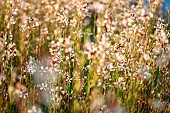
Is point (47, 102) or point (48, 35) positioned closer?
point (47, 102)

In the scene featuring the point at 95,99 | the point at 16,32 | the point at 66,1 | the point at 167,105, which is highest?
the point at 66,1

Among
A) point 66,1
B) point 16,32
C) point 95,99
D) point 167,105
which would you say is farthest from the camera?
point 66,1

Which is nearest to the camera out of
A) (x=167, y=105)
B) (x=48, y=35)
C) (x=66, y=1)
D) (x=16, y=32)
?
(x=167, y=105)

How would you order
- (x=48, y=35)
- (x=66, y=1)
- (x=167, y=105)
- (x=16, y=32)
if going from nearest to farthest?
(x=167, y=105) → (x=16, y=32) → (x=48, y=35) → (x=66, y=1)

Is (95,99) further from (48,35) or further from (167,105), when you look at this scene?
(48,35)

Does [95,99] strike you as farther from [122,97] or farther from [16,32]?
[16,32]

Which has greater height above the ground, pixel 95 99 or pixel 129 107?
pixel 95 99

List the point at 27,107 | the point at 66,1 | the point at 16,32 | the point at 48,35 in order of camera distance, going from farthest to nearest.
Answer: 1. the point at 66,1
2. the point at 48,35
3. the point at 16,32
4. the point at 27,107

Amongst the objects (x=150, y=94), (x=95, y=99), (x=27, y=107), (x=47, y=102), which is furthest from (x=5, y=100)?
(x=150, y=94)

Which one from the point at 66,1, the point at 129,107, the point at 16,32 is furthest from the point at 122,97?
the point at 66,1
